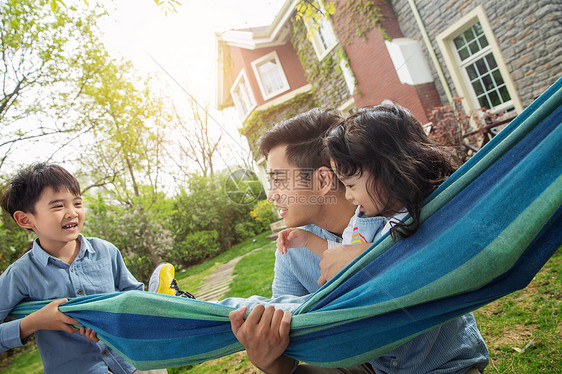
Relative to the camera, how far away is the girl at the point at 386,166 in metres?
0.94

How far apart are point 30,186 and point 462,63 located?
707 centimetres

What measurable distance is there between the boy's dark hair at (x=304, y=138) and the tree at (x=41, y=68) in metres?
6.89

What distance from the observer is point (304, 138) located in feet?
5.41

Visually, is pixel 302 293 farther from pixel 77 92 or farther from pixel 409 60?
pixel 77 92

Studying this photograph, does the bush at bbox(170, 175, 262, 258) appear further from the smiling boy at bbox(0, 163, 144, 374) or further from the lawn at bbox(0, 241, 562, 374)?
the smiling boy at bbox(0, 163, 144, 374)

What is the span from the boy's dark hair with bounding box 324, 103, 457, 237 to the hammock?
0.25 feet

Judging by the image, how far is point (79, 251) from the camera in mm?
1646

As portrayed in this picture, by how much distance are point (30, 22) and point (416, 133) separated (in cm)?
835

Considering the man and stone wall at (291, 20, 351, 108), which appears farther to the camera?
stone wall at (291, 20, 351, 108)

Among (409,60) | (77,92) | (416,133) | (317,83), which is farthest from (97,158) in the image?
(416,133)

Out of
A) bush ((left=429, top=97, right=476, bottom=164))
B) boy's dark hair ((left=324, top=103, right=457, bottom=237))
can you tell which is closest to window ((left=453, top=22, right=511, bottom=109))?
bush ((left=429, top=97, right=476, bottom=164))

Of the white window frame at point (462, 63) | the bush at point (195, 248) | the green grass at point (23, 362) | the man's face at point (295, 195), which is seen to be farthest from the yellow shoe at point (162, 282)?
the bush at point (195, 248)

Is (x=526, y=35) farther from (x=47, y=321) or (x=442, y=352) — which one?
(x=47, y=321)

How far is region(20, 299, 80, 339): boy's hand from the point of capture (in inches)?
52.7
